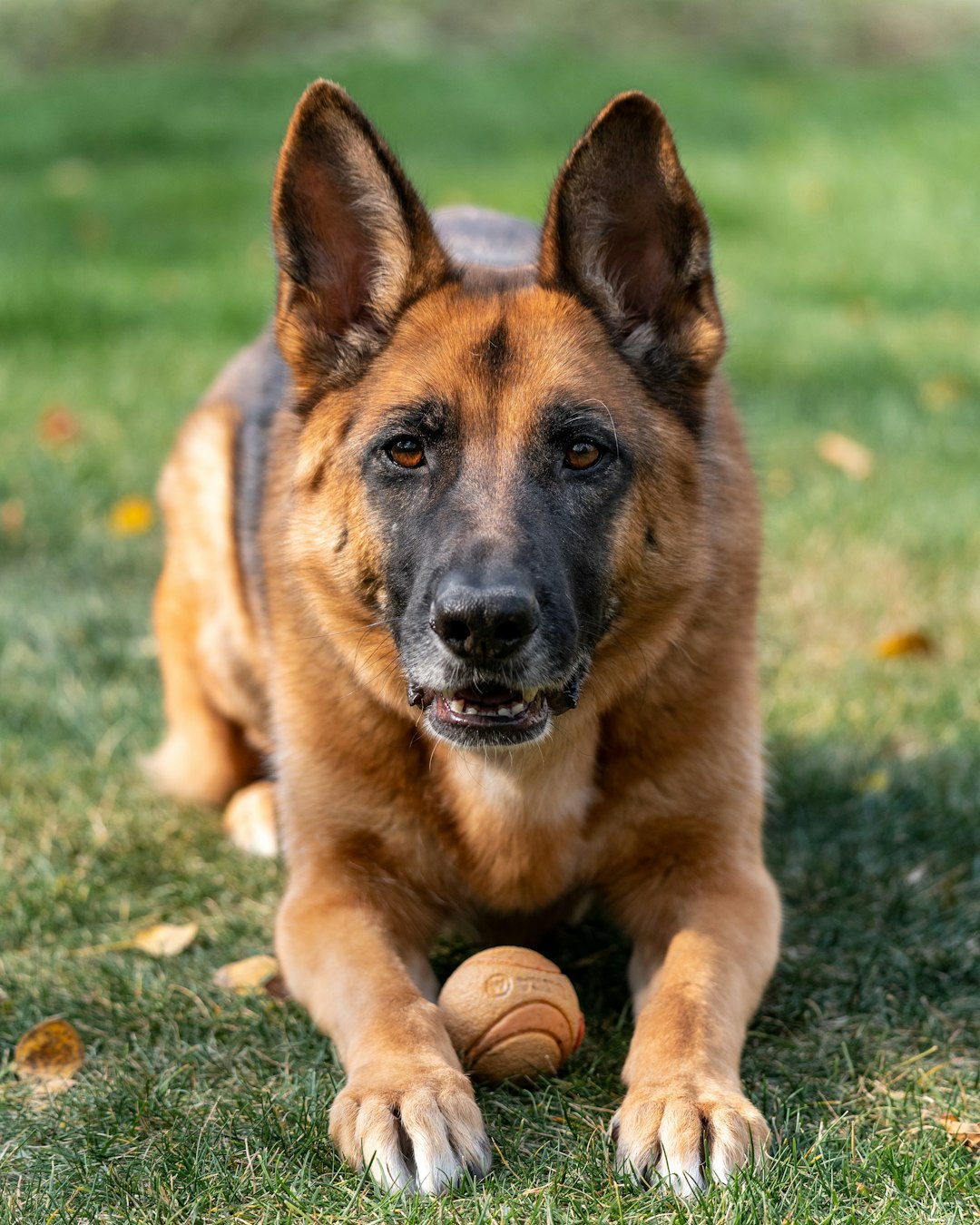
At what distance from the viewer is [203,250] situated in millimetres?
10297

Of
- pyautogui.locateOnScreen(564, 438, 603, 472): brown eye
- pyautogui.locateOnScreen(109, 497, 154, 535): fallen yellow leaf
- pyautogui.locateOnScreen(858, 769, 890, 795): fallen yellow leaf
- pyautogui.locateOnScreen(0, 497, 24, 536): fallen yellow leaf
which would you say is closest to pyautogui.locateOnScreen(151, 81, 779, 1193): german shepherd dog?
pyautogui.locateOnScreen(564, 438, 603, 472): brown eye

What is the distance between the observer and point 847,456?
6914 mm

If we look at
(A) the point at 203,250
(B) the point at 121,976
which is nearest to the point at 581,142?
(B) the point at 121,976

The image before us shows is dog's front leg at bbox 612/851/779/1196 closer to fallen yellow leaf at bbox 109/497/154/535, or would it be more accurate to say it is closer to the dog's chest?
the dog's chest

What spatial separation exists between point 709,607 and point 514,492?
2.13 feet

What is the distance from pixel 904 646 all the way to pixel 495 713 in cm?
260

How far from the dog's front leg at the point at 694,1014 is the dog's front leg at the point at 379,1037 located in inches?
12.3

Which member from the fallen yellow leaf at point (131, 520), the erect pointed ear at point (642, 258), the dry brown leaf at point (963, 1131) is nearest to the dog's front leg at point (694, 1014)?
the dry brown leaf at point (963, 1131)

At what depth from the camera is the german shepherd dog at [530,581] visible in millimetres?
2992

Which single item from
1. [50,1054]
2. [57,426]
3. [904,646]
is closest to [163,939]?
[50,1054]

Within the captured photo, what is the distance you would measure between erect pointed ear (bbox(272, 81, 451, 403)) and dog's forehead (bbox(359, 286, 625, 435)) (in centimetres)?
8

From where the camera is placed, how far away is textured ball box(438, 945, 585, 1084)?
2.90 m

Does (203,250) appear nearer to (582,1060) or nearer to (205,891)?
(205,891)

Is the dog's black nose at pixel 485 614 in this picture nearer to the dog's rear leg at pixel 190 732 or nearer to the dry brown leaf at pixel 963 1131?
the dry brown leaf at pixel 963 1131
